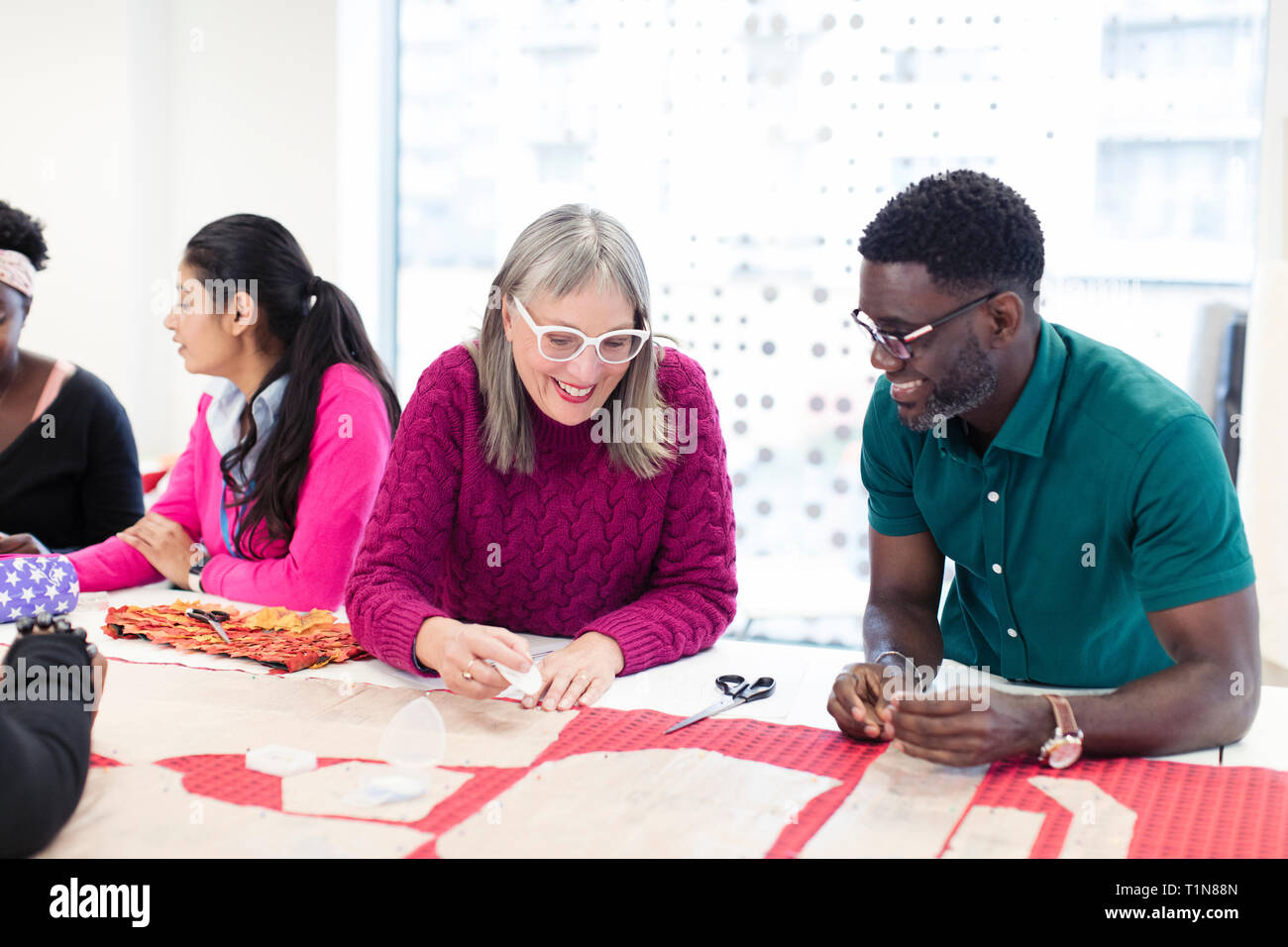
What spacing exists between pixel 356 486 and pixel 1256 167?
127 inches

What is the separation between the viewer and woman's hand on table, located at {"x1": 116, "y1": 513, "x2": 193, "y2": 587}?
7.95 ft

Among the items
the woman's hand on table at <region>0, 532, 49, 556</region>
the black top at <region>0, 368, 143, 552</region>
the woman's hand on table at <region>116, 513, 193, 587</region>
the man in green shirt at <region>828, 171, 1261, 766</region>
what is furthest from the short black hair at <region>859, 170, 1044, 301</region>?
the black top at <region>0, 368, 143, 552</region>

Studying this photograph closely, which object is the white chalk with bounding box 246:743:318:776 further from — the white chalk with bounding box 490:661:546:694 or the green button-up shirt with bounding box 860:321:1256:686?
the green button-up shirt with bounding box 860:321:1256:686

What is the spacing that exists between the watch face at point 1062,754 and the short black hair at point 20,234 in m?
2.68

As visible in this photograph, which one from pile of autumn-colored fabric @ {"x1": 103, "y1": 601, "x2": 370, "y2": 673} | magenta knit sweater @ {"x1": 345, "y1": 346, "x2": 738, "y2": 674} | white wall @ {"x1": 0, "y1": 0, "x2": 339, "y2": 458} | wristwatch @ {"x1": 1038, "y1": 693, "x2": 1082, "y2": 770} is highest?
white wall @ {"x1": 0, "y1": 0, "x2": 339, "y2": 458}

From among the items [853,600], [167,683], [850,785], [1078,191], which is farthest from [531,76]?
[850,785]

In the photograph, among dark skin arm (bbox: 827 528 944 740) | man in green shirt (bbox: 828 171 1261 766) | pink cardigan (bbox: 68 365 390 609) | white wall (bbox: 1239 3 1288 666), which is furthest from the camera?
white wall (bbox: 1239 3 1288 666)

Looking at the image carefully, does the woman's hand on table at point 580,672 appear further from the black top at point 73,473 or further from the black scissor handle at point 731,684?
the black top at point 73,473

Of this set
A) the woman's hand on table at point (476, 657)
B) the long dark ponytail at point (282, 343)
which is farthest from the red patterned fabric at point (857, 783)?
the long dark ponytail at point (282, 343)

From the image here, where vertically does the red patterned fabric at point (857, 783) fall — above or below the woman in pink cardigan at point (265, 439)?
below

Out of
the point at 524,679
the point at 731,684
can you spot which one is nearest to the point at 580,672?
the point at 524,679

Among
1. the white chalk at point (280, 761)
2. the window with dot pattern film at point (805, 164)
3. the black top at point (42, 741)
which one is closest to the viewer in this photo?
the black top at point (42, 741)

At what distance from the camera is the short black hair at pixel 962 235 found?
163 centimetres

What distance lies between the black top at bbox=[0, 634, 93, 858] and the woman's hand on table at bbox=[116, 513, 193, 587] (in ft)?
3.25
